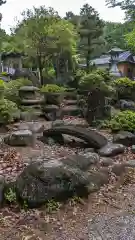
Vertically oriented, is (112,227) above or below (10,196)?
below

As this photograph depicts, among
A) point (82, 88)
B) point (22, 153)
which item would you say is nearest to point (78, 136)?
point (22, 153)

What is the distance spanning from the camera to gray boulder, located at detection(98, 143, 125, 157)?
6043 millimetres

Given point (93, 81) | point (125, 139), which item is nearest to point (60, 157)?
point (125, 139)

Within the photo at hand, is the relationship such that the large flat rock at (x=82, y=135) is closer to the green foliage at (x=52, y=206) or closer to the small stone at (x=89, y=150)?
the small stone at (x=89, y=150)

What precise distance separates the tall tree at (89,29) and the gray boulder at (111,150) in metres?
15.9

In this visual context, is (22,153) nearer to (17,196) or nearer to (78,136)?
(78,136)

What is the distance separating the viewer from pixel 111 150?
6.15m

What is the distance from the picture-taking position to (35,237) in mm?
3123

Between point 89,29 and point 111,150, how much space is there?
16498 millimetres

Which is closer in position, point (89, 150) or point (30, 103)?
point (89, 150)

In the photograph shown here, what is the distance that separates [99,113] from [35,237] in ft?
21.1

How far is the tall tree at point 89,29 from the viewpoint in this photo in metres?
20.7

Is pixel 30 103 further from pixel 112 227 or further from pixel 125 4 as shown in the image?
pixel 125 4

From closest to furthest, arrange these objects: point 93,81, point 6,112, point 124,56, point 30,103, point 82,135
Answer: point 82,135 → point 6,112 → point 30,103 → point 93,81 → point 124,56
